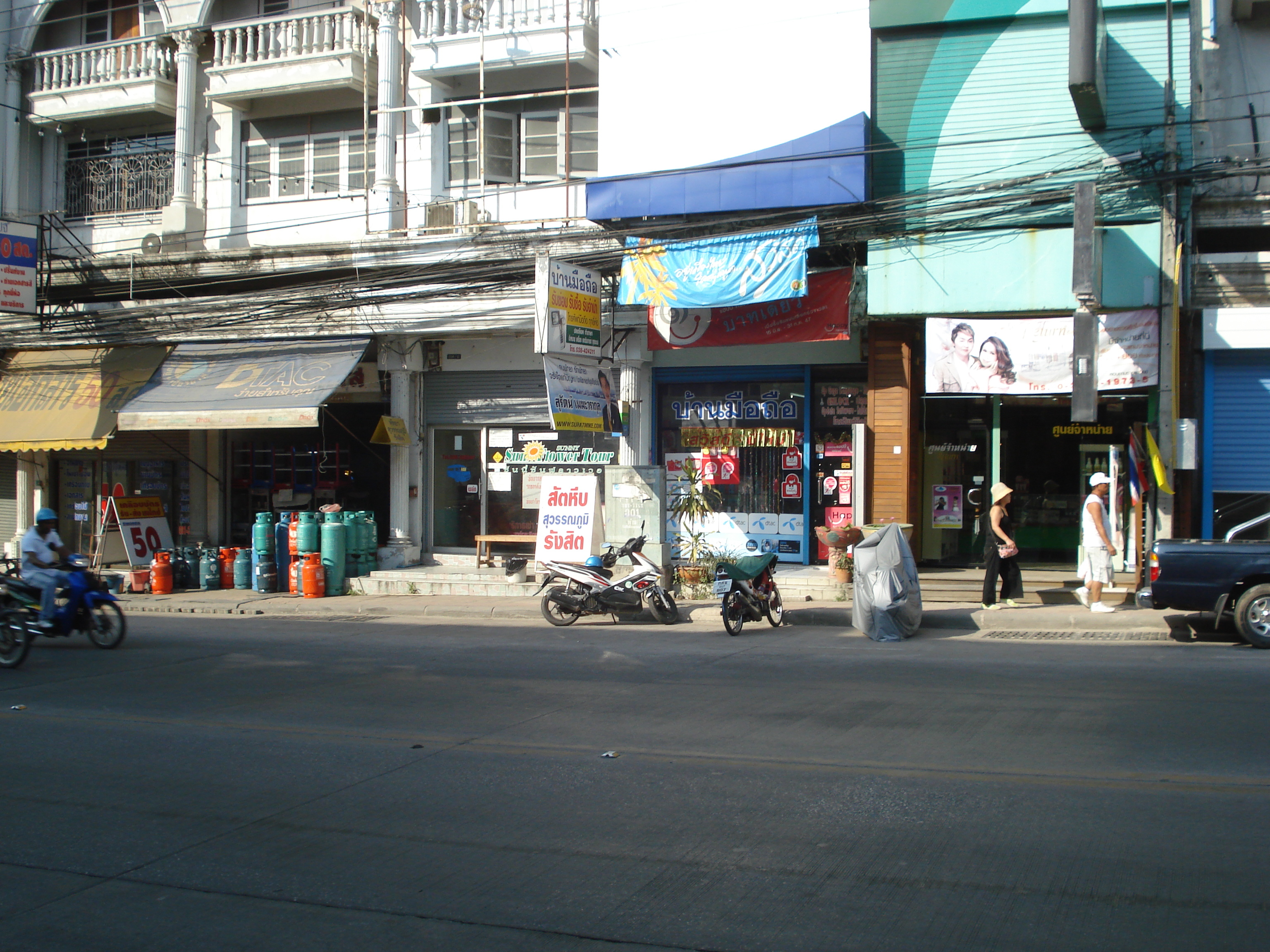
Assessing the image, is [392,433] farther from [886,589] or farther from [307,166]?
[886,589]

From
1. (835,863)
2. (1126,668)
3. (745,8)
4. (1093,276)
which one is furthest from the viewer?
(745,8)

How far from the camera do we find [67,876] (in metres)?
4.91

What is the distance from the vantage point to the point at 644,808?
5.73 m

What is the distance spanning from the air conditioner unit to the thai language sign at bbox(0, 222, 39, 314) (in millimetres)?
7837

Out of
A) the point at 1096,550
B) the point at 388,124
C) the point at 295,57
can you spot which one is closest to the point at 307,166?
the point at 295,57

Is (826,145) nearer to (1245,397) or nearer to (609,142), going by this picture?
(609,142)

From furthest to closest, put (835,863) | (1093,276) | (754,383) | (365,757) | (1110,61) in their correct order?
(754,383) < (1110,61) < (1093,276) < (365,757) < (835,863)

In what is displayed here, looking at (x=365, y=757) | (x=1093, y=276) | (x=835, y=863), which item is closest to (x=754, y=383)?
(x=1093, y=276)

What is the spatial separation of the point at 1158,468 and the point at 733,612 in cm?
636

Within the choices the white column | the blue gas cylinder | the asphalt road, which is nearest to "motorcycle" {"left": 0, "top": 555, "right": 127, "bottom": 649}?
the asphalt road

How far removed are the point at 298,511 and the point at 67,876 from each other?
1596cm

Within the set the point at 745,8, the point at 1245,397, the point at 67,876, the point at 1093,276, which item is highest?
the point at 745,8

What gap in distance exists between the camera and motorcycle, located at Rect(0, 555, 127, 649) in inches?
440

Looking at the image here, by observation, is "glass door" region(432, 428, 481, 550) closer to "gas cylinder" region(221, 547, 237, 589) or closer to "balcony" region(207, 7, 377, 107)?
"gas cylinder" region(221, 547, 237, 589)
